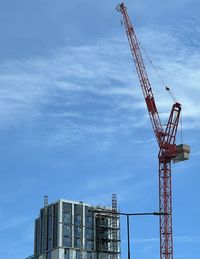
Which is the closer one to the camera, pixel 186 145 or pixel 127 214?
pixel 127 214

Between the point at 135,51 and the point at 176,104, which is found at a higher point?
the point at 135,51

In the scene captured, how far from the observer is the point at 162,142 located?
7692 inches

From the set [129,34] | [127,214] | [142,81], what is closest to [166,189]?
[142,81]

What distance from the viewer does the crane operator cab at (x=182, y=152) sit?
7466 inches

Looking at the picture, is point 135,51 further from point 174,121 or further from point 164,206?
point 164,206

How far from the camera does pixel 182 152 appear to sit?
190000 millimetres

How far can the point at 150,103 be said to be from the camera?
19300cm

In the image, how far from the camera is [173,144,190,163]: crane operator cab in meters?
190

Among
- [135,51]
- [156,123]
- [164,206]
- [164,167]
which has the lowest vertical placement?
[164,206]

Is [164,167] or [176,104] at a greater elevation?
[176,104]

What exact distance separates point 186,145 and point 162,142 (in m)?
7.38

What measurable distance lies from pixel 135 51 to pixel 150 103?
50.9 feet

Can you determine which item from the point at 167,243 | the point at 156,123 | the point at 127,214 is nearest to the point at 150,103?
the point at 156,123

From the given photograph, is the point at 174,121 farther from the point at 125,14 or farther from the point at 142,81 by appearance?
the point at 125,14
